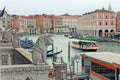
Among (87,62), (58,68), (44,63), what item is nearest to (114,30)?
(87,62)

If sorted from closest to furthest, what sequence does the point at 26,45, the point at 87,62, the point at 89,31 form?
the point at 87,62
the point at 26,45
the point at 89,31

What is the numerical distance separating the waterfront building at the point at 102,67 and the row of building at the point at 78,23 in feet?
34.9

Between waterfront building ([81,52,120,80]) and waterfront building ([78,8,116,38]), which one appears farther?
waterfront building ([78,8,116,38])

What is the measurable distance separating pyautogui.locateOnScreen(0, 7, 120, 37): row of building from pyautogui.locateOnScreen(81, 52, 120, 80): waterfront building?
1063cm

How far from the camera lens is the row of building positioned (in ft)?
224

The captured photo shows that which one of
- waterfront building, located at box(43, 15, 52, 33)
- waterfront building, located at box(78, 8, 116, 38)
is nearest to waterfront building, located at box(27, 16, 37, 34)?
waterfront building, located at box(43, 15, 52, 33)

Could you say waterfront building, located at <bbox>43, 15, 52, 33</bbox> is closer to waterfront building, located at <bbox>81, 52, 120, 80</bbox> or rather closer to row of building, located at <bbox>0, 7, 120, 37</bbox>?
row of building, located at <bbox>0, 7, 120, 37</bbox>

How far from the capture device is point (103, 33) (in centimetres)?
6775

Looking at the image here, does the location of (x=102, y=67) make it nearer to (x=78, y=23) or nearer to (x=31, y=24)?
(x=78, y=23)

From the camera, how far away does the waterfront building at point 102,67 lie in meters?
10.4

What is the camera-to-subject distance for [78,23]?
3844 inches

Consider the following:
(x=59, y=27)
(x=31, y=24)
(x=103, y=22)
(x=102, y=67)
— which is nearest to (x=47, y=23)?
(x=31, y=24)

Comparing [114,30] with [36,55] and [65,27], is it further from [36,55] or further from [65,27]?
[36,55]

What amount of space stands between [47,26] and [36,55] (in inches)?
4605
